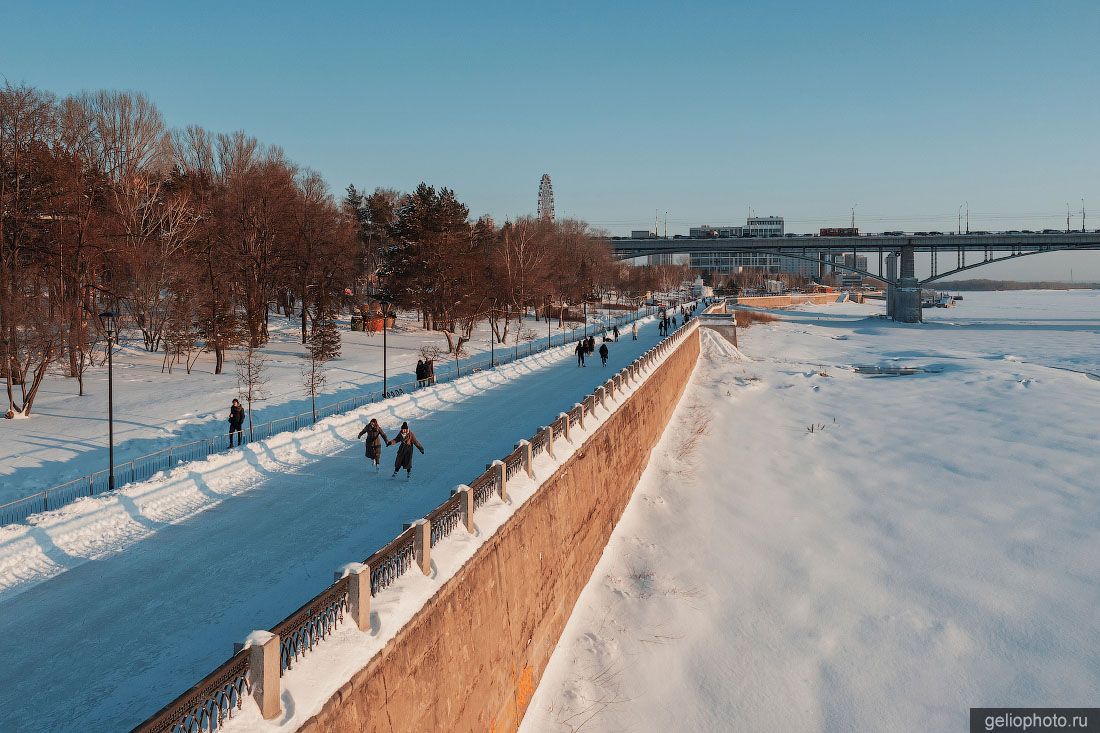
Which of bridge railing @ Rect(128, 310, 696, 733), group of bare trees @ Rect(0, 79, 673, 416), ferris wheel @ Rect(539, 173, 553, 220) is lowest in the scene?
bridge railing @ Rect(128, 310, 696, 733)

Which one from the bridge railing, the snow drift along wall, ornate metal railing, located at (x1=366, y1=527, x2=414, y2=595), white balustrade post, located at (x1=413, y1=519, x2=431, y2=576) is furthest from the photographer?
white balustrade post, located at (x1=413, y1=519, x2=431, y2=576)

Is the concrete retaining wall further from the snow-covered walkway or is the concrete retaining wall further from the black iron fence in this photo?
the snow-covered walkway

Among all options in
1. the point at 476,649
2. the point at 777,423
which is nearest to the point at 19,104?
the point at 476,649

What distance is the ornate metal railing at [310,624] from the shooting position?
5066 mm

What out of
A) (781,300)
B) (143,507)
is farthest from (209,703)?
(781,300)

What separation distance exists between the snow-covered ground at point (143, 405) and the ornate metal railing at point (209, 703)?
13.5 metres

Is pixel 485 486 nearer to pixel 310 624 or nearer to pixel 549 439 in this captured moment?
pixel 549 439

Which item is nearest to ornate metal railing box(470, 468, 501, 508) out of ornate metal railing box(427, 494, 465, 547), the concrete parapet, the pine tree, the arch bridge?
ornate metal railing box(427, 494, 465, 547)

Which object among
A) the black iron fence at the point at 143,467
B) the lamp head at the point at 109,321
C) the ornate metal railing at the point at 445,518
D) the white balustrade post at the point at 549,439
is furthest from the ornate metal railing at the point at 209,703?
the lamp head at the point at 109,321

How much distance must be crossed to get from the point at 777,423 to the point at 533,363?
11.5 m

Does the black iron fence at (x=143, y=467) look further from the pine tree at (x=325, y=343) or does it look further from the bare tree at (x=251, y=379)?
the pine tree at (x=325, y=343)

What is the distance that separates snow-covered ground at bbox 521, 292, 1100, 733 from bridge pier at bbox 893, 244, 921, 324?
62612mm

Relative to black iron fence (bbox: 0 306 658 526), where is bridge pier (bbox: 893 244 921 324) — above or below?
above

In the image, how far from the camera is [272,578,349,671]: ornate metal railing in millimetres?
5066
